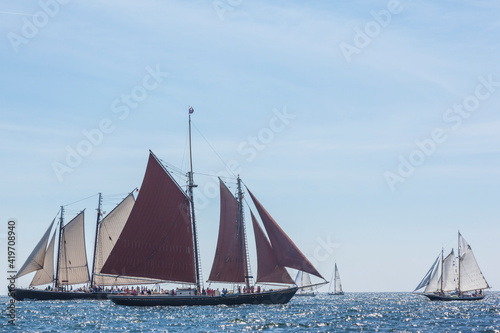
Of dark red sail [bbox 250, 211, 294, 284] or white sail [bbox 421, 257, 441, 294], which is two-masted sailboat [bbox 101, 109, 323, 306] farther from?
white sail [bbox 421, 257, 441, 294]

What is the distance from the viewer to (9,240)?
189 ft

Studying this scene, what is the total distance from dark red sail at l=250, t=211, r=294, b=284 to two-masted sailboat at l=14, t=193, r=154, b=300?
44840mm

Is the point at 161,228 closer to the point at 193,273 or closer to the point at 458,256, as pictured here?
the point at 193,273

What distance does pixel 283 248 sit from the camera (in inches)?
3730

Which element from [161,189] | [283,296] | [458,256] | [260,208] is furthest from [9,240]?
[458,256]

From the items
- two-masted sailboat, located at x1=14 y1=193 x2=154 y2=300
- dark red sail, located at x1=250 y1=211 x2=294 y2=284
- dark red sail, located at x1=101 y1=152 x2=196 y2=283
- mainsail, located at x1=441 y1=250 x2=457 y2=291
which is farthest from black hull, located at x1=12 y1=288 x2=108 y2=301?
mainsail, located at x1=441 y1=250 x2=457 y2=291

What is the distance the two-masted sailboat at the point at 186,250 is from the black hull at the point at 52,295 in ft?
139

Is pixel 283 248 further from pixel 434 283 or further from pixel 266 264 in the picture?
pixel 434 283

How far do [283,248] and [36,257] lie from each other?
59801mm

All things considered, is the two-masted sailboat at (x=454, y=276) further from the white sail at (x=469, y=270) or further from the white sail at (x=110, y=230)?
the white sail at (x=110, y=230)

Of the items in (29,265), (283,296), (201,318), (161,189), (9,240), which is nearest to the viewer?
(9,240)

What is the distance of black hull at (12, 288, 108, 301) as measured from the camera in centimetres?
13912

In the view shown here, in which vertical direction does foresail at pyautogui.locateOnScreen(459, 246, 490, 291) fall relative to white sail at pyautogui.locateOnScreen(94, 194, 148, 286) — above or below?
below

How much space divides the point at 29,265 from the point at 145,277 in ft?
159
